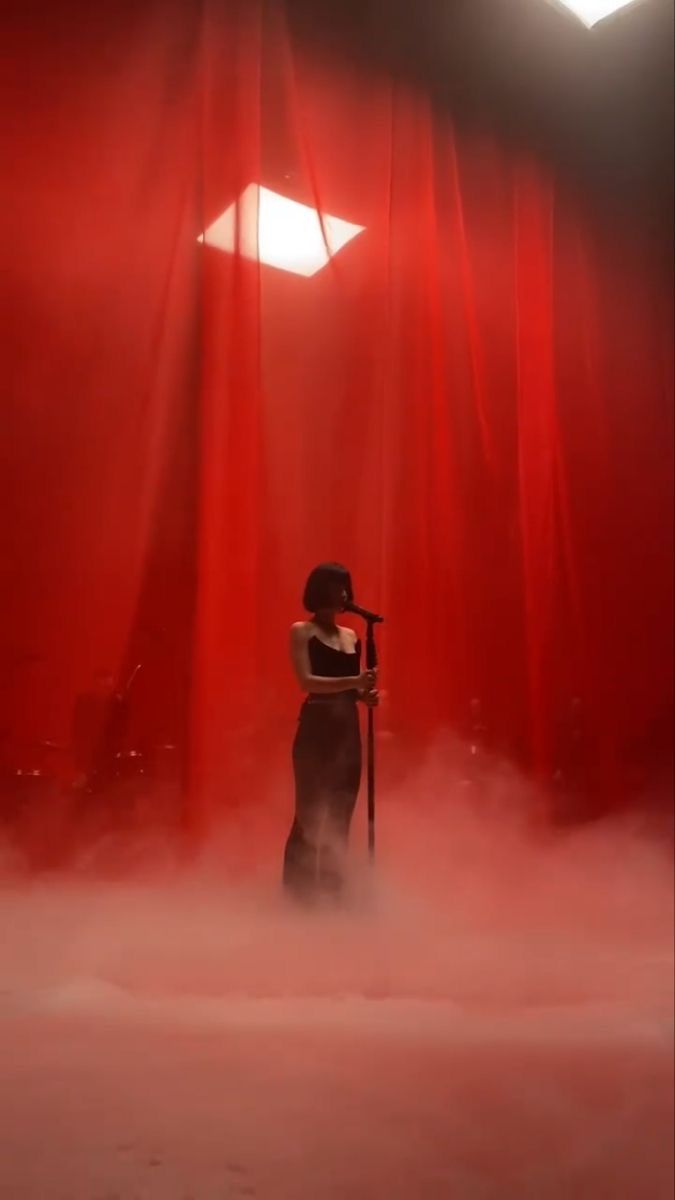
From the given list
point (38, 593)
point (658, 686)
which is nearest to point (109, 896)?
point (38, 593)

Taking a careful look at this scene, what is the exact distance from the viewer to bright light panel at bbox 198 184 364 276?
1.16 m

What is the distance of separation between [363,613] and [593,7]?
0.92 metres

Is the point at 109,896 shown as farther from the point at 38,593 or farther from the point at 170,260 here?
the point at 170,260

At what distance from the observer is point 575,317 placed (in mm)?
1444

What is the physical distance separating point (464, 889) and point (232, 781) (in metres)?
0.33

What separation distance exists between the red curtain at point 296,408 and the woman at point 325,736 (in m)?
0.03

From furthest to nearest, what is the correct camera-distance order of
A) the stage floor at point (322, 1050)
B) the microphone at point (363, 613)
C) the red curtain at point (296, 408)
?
the microphone at point (363, 613)
the red curtain at point (296, 408)
the stage floor at point (322, 1050)

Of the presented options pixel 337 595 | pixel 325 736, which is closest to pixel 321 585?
pixel 337 595

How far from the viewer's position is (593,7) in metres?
1.38

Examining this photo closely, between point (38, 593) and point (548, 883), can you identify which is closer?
point (38, 593)

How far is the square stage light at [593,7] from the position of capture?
137cm

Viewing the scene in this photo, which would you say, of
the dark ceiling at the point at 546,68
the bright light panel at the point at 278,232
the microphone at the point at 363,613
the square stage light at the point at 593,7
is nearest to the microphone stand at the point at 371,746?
the microphone at the point at 363,613

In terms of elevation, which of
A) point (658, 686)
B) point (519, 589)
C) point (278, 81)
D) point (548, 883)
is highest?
point (278, 81)

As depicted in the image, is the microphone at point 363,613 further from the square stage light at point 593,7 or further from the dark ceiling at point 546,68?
the square stage light at point 593,7
